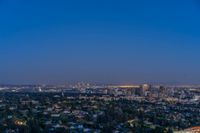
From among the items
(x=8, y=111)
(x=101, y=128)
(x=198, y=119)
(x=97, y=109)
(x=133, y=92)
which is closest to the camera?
(x=101, y=128)

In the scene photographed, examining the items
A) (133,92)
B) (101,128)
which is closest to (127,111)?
(101,128)

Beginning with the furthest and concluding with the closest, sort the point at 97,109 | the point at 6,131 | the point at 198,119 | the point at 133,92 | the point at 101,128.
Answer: the point at 133,92, the point at 97,109, the point at 198,119, the point at 101,128, the point at 6,131

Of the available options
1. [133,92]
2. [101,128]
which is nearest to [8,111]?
Result: [101,128]

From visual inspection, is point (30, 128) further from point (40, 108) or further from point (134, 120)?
point (40, 108)

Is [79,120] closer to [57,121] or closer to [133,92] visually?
[57,121]

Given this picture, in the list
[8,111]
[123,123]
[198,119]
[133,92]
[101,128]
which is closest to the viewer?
[101,128]

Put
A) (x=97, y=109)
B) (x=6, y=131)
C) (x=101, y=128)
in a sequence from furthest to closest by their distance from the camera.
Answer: (x=97, y=109), (x=101, y=128), (x=6, y=131)

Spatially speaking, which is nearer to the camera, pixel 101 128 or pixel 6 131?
pixel 6 131

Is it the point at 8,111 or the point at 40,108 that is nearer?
the point at 8,111
